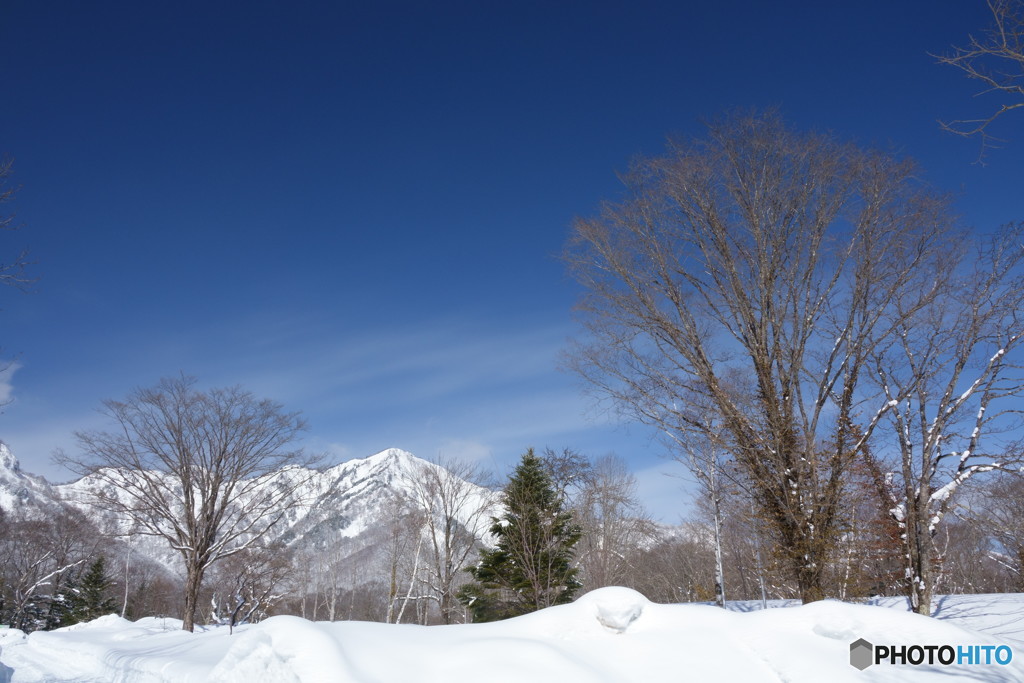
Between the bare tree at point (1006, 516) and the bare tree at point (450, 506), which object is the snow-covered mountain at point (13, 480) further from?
the bare tree at point (1006, 516)

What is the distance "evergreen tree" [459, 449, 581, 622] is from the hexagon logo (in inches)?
497

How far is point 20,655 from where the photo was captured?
38.9 feet

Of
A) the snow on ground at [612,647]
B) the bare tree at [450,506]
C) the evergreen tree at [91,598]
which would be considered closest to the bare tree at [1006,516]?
the snow on ground at [612,647]

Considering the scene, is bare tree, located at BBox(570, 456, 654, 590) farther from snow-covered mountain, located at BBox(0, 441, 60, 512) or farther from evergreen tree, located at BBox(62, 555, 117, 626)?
snow-covered mountain, located at BBox(0, 441, 60, 512)

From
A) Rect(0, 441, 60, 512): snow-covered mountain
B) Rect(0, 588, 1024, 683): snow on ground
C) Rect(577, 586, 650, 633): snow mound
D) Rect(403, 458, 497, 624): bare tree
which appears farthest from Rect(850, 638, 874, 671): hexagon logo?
Rect(0, 441, 60, 512): snow-covered mountain

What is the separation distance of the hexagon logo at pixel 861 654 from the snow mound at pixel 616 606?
1.67 meters

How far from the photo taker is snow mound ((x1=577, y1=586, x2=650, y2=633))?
197 inches

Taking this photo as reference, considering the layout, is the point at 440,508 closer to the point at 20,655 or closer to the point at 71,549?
the point at 20,655

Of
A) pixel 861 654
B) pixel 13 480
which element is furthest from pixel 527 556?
pixel 13 480

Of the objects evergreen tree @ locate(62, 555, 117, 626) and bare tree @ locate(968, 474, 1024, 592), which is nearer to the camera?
bare tree @ locate(968, 474, 1024, 592)

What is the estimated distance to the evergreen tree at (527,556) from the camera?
17.7 metres

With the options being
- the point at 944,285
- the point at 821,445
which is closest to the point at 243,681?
the point at 821,445

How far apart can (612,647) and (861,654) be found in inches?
79.7

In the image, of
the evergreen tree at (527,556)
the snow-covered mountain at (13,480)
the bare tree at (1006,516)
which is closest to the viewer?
the bare tree at (1006,516)
